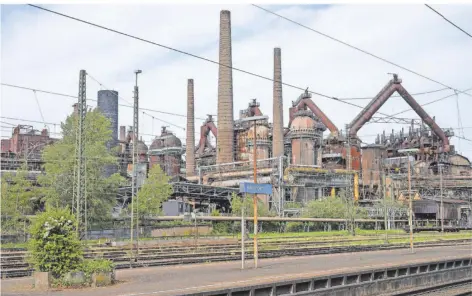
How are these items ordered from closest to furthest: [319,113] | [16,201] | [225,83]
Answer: [16,201], [225,83], [319,113]

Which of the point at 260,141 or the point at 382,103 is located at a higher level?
the point at 382,103

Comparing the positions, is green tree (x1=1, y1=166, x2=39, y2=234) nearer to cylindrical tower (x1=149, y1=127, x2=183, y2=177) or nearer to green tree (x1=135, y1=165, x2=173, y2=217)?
green tree (x1=135, y1=165, x2=173, y2=217)

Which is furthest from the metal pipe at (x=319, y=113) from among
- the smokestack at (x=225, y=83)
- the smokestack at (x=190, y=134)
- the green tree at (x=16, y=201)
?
the green tree at (x=16, y=201)

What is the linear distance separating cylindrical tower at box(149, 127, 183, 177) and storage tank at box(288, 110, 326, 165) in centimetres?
2441

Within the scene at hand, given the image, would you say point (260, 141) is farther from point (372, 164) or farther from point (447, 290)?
point (447, 290)

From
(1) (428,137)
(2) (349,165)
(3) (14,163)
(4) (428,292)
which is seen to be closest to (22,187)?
(3) (14,163)

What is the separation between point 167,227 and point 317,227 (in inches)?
927

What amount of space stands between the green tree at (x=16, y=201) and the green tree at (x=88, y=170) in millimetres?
1709

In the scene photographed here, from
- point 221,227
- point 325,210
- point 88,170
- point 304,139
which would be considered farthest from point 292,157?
point 88,170

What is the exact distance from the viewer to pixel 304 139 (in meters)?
90.2

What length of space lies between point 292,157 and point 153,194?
40.3 metres

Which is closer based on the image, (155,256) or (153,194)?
(155,256)

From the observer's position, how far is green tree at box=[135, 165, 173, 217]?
174 feet

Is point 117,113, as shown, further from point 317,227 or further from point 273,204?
point 317,227
